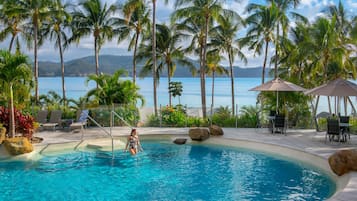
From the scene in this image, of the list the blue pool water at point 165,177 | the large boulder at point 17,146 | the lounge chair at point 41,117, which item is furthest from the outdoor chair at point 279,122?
the lounge chair at point 41,117

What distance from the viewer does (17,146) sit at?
11.3 meters

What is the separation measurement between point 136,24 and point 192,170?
19.0 metres

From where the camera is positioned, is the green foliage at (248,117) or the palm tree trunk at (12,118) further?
the green foliage at (248,117)

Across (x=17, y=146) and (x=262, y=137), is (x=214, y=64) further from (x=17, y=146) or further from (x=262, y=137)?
(x=17, y=146)

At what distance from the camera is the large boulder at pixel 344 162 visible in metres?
8.20

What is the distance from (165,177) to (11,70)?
6549 millimetres

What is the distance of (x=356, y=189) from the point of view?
6.87 m

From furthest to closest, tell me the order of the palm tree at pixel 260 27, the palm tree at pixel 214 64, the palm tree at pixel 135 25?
the palm tree at pixel 214 64
the palm tree at pixel 135 25
the palm tree at pixel 260 27

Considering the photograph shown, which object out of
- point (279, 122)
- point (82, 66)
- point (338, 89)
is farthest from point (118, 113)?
point (82, 66)

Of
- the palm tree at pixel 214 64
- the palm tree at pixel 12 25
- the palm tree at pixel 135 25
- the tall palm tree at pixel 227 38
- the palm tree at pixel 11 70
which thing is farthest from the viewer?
the palm tree at pixel 214 64

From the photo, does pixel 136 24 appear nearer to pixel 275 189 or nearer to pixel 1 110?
pixel 1 110

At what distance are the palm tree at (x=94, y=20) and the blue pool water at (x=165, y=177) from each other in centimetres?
1570

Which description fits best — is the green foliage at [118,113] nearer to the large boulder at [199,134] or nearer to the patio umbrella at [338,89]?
the large boulder at [199,134]

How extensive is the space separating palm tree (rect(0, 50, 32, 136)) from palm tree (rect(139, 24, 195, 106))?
16528 millimetres
